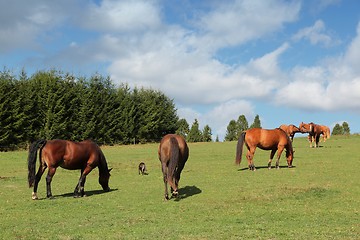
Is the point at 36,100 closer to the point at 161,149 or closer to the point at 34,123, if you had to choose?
the point at 34,123

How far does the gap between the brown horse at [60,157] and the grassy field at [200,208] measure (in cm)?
76

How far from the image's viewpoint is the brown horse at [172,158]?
1262 centimetres

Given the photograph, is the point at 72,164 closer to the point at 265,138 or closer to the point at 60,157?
the point at 60,157

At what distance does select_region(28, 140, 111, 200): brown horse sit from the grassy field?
76 cm

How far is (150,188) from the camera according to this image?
15.9m

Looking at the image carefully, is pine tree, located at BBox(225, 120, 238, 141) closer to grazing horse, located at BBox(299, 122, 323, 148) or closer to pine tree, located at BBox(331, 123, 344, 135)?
pine tree, located at BBox(331, 123, 344, 135)


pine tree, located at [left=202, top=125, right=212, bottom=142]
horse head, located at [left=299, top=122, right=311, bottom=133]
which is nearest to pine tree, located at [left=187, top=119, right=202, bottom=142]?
pine tree, located at [left=202, top=125, right=212, bottom=142]

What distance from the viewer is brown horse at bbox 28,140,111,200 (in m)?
13.6

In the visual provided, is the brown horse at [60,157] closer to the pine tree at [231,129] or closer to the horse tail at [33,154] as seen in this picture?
the horse tail at [33,154]

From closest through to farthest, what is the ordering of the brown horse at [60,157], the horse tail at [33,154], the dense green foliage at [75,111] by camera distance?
the horse tail at [33,154], the brown horse at [60,157], the dense green foliage at [75,111]

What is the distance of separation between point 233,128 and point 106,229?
70538mm

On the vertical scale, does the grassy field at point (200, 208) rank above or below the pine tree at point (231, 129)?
below

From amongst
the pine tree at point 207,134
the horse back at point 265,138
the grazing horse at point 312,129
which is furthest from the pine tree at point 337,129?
the horse back at point 265,138

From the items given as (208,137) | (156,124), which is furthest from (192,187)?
(208,137)
